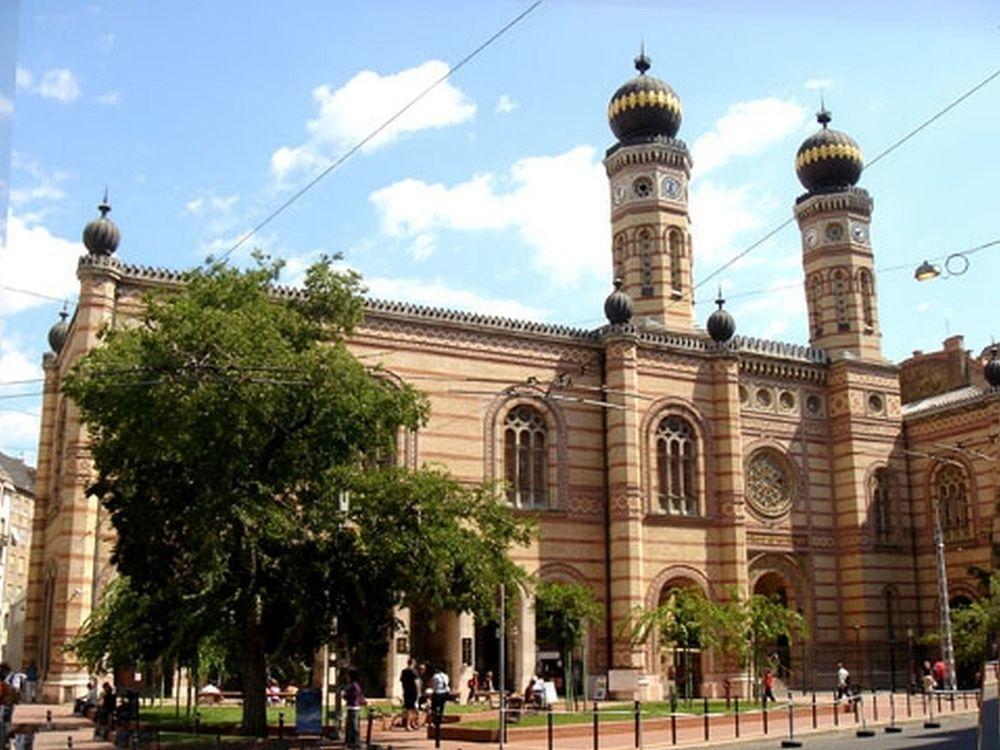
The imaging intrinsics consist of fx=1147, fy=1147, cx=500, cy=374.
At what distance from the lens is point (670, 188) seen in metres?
39.3

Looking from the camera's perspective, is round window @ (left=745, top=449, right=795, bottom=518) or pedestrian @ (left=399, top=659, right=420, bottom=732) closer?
pedestrian @ (left=399, top=659, right=420, bottom=732)

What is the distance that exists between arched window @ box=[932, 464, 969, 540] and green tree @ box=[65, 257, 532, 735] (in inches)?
971

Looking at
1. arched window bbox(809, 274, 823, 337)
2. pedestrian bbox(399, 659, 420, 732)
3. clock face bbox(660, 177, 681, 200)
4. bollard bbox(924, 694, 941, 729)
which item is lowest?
bollard bbox(924, 694, 941, 729)

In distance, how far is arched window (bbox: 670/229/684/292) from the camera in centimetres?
3875

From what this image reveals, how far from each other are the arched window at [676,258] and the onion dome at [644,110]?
3582 millimetres

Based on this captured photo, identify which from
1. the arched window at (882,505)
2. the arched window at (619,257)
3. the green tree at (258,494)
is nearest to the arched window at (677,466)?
the arched window at (619,257)

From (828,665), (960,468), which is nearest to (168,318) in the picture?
(828,665)

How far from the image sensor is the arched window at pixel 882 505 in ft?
128

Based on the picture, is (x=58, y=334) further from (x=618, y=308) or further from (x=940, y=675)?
(x=940, y=675)

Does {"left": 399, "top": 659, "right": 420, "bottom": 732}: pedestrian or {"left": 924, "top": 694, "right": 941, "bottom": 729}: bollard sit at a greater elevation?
{"left": 399, "top": 659, "right": 420, "bottom": 732}: pedestrian

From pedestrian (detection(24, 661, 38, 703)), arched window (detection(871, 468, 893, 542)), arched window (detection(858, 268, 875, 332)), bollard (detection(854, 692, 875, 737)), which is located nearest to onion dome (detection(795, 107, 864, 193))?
arched window (detection(858, 268, 875, 332))

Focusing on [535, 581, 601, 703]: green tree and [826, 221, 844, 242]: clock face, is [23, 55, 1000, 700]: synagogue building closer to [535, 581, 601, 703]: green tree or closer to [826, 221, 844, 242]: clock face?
[826, 221, 844, 242]: clock face

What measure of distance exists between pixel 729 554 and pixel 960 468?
9.65 meters

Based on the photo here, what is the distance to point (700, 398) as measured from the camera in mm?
36344
